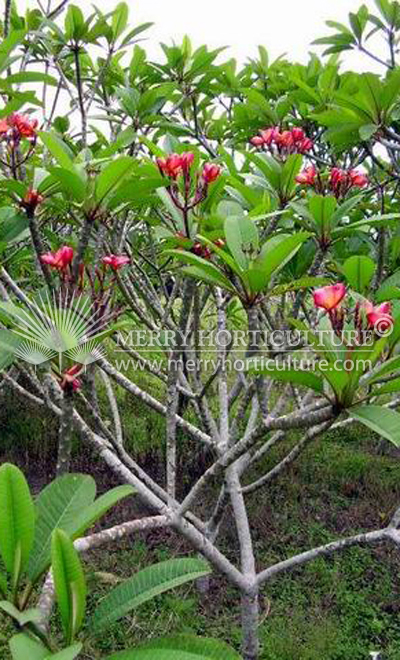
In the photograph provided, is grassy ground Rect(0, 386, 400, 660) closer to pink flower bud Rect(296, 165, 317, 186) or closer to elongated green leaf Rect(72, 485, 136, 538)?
elongated green leaf Rect(72, 485, 136, 538)

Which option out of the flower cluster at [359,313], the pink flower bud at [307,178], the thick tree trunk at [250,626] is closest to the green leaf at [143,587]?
the flower cluster at [359,313]

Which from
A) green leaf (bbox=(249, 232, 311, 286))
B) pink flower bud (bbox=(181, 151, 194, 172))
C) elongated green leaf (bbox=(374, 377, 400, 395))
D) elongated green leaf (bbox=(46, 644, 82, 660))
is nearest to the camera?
elongated green leaf (bbox=(46, 644, 82, 660))

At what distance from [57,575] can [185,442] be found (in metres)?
Answer: 2.65

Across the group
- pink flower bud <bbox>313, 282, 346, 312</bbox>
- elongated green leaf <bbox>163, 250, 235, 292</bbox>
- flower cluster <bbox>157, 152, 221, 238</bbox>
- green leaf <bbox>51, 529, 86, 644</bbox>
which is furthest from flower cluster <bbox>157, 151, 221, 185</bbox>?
green leaf <bbox>51, 529, 86, 644</bbox>

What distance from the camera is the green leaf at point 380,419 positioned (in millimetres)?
912

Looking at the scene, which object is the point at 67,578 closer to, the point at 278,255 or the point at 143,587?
the point at 143,587

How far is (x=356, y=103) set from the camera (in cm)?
189

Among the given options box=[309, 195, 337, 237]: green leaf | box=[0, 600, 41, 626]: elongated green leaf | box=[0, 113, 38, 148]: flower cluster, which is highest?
box=[0, 113, 38, 148]: flower cluster

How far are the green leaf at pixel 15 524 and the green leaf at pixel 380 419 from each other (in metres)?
0.50

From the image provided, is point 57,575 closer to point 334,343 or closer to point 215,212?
point 334,343

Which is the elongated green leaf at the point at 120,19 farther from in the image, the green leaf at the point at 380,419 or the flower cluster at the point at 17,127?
the green leaf at the point at 380,419

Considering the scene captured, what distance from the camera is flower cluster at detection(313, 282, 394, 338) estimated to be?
1019 millimetres

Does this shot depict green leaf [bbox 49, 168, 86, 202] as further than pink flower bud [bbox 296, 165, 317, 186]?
No

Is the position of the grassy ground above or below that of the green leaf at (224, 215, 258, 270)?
below
